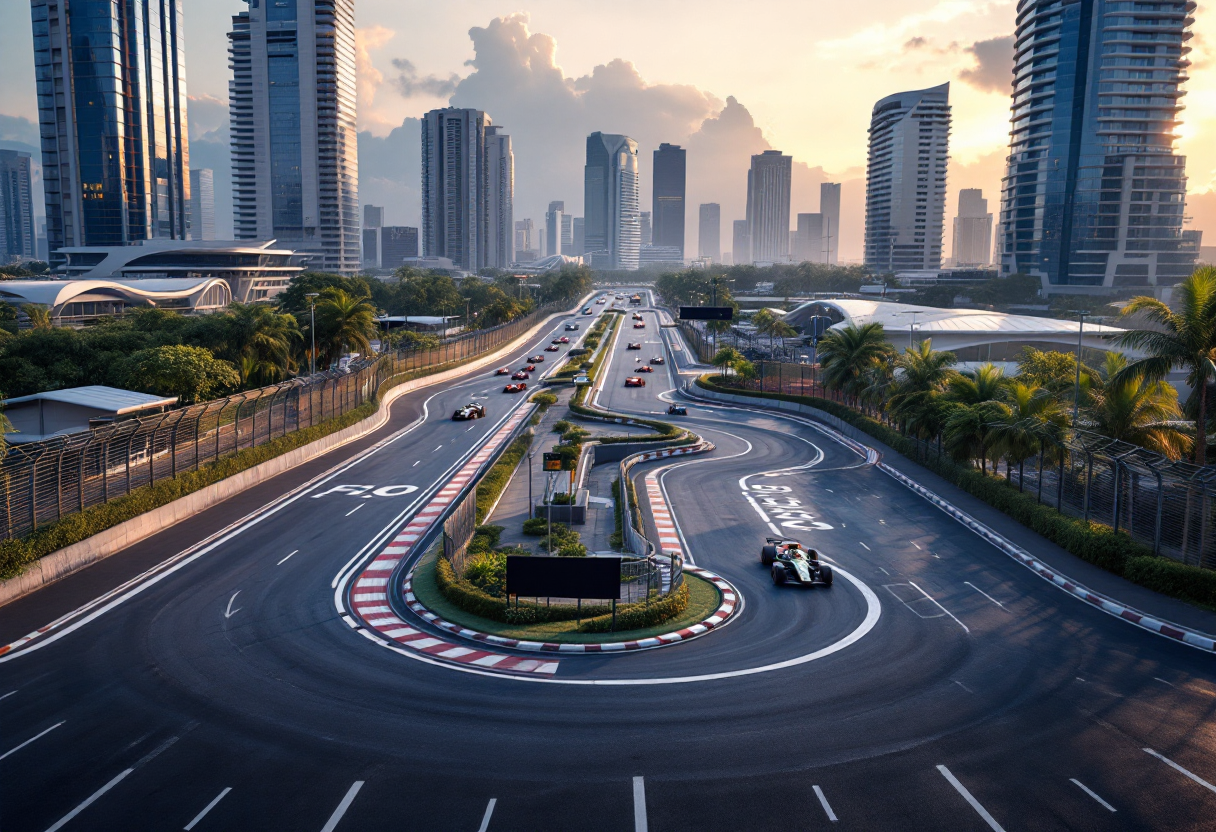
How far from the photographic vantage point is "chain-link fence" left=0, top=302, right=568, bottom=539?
28.2 meters

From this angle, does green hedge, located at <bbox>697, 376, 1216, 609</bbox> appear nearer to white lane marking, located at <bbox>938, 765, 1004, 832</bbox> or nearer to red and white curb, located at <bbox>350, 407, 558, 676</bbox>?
white lane marking, located at <bbox>938, 765, 1004, 832</bbox>

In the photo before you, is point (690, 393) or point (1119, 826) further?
point (690, 393)

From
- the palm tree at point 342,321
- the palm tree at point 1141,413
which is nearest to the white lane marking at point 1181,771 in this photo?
the palm tree at point 1141,413

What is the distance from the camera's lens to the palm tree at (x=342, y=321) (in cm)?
7219

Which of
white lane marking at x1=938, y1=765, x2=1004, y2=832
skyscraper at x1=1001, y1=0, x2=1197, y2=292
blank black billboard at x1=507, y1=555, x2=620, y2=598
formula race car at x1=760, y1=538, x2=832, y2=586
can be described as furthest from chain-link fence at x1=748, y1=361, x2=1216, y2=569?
skyscraper at x1=1001, y1=0, x2=1197, y2=292

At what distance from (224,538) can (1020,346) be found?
312 feet

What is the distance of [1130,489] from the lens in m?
30.7

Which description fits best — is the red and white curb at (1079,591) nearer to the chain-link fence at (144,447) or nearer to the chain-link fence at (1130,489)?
the chain-link fence at (1130,489)

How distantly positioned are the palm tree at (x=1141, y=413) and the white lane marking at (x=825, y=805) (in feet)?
85.9

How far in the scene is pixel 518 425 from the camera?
208 feet

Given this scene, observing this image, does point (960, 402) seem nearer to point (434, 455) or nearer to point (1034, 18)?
point (434, 455)

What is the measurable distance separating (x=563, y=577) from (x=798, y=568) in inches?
365

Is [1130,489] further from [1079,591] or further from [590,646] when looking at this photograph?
[590,646]

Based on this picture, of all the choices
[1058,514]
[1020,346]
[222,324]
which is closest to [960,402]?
[1058,514]
